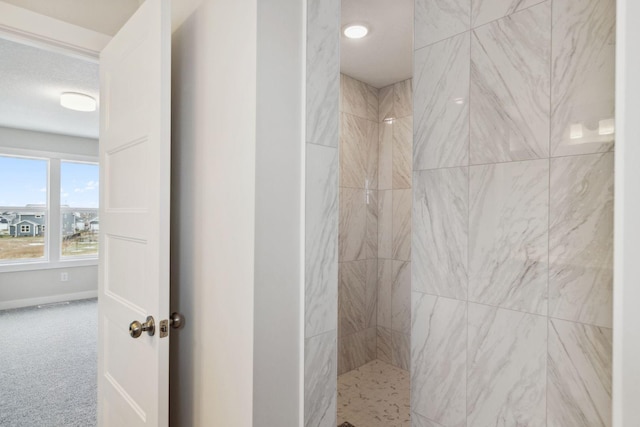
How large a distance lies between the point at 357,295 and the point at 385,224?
2.35 feet

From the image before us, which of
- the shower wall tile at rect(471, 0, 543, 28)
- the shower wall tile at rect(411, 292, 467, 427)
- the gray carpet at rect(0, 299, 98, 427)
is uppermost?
the shower wall tile at rect(471, 0, 543, 28)

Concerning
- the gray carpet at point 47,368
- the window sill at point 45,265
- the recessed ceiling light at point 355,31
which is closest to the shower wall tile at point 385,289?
the recessed ceiling light at point 355,31

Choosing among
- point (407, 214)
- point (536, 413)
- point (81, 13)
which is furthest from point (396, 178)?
point (81, 13)

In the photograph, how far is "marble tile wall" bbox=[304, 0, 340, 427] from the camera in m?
1.12

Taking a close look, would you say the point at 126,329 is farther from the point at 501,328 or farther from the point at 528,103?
the point at 528,103

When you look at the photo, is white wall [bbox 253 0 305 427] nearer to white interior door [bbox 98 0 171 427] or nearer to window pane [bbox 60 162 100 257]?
white interior door [bbox 98 0 171 427]

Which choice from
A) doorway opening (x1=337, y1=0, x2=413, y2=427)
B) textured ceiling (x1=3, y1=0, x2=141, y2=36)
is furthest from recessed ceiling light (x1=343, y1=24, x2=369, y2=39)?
textured ceiling (x1=3, y1=0, x2=141, y2=36)

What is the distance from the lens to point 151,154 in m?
1.26

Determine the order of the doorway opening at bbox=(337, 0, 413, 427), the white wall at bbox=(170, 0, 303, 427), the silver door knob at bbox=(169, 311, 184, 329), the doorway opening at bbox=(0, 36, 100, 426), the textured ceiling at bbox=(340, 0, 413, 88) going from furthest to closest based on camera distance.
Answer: the doorway opening at bbox=(337, 0, 413, 427) → the doorway opening at bbox=(0, 36, 100, 426) → the textured ceiling at bbox=(340, 0, 413, 88) → the silver door knob at bbox=(169, 311, 184, 329) → the white wall at bbox=(170, 0, 303, 427)

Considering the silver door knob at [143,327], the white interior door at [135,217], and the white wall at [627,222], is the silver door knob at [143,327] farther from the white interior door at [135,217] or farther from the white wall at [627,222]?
the white wall at [627,222]

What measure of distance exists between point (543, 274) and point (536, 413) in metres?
0.48

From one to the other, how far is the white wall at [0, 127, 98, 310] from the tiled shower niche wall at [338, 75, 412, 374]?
4.95m

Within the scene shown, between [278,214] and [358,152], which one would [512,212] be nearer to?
[278,214]

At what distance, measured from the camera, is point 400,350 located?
332 cm
